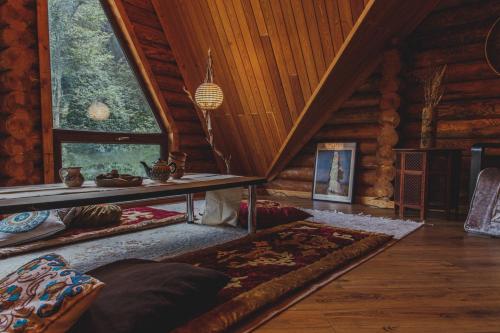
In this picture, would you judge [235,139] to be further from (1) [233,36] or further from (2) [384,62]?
(2) [384,62]

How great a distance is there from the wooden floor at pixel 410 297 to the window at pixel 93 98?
342 cm

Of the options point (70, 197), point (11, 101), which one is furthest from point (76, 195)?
point (11, 101)

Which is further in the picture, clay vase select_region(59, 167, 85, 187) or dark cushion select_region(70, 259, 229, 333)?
clay vase select_region(59, 167, 85, 187)

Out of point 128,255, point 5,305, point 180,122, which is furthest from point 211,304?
point 180,122

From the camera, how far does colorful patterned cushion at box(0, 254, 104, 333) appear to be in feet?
3.46

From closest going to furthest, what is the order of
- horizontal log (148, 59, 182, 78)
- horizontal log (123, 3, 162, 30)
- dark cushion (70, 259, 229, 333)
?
1. dark cushion (70, 259, 229, 333)
2. horizontal log (123, 3, 162, 30)
3. horizontal log (148, 59, 182, 78)

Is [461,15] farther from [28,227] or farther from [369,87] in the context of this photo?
[28,227]

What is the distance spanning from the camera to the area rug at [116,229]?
244 cm

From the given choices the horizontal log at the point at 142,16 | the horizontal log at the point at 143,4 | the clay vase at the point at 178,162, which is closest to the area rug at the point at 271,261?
the clay vase at the point at 178,162

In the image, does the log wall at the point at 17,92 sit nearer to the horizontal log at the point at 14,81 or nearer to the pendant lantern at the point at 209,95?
the horizontal log at the point at 14,81

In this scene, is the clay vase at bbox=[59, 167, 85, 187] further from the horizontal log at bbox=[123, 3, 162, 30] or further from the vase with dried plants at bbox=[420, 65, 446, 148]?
the vase with dried plants at bbox=[420, 65, 446, 148]

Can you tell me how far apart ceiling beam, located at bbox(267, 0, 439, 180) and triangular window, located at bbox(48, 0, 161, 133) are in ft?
7.05

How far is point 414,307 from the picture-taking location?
157 cm

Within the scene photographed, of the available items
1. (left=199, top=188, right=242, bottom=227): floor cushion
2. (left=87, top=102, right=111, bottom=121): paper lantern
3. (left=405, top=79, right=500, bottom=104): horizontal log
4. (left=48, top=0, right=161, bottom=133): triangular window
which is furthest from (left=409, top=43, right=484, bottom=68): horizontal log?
(left=87, top=102, right=111, bottom=121): paper lantern
